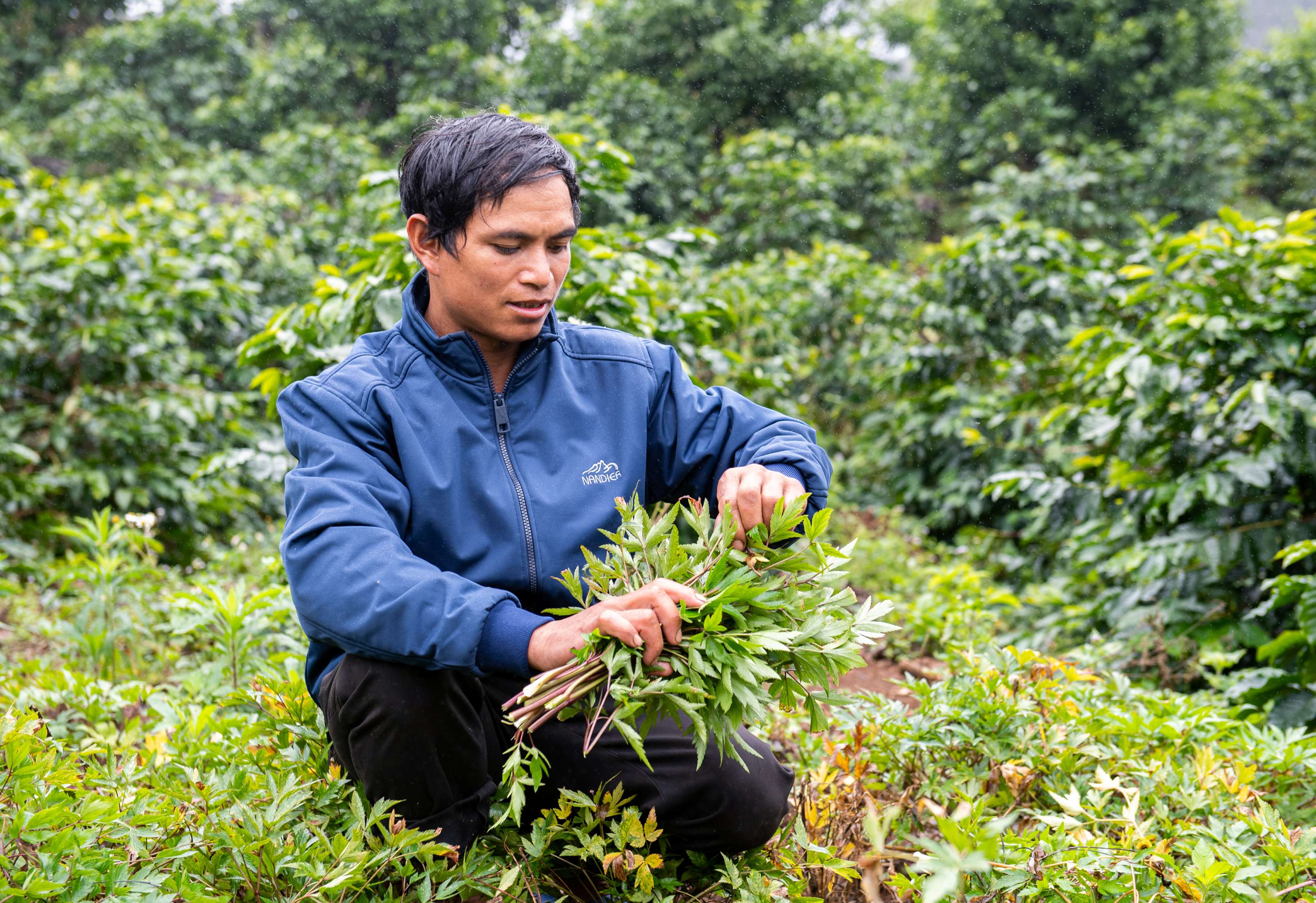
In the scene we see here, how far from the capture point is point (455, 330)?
6.67 feet

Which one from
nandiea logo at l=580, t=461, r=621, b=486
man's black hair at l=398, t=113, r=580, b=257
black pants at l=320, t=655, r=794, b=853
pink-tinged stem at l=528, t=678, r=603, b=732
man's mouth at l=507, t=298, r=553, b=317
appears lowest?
black pants at l=320, t=655, r=794, b=853

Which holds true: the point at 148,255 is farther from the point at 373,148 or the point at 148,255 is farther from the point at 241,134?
the point at 241,134

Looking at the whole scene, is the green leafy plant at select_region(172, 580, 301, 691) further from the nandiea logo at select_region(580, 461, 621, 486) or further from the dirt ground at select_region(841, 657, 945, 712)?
the dirt ground at select_region(841, 657, 945, 712)

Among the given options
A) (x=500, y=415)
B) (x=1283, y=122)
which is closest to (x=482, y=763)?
(x=500, y=415)

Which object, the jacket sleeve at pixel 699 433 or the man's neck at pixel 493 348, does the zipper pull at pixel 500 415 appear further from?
the jacket sleeve at pixel 699 433

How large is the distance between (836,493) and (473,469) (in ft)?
16.8

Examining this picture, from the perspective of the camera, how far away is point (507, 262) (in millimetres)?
1900

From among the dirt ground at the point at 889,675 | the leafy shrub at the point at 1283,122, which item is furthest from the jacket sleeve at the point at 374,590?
the leafy shrub at the point at 1283,122

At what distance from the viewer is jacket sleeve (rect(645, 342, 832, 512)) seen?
2.07 m

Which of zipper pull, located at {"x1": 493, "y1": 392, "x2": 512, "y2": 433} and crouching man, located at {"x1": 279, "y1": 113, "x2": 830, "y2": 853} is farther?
zipper pull, located at {"x1": 493, "y1": 392, "x2": 512, "y2": 433}

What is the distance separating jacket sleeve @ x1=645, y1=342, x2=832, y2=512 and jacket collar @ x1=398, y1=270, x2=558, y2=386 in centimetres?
31

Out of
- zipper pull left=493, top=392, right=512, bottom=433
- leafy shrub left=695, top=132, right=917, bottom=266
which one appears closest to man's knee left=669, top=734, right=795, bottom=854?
zipper pull left=493, top=392, right=512, bottom=433

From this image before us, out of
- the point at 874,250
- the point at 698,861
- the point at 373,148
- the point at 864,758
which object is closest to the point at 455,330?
the point at 698,861

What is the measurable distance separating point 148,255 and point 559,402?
13.7 feet
